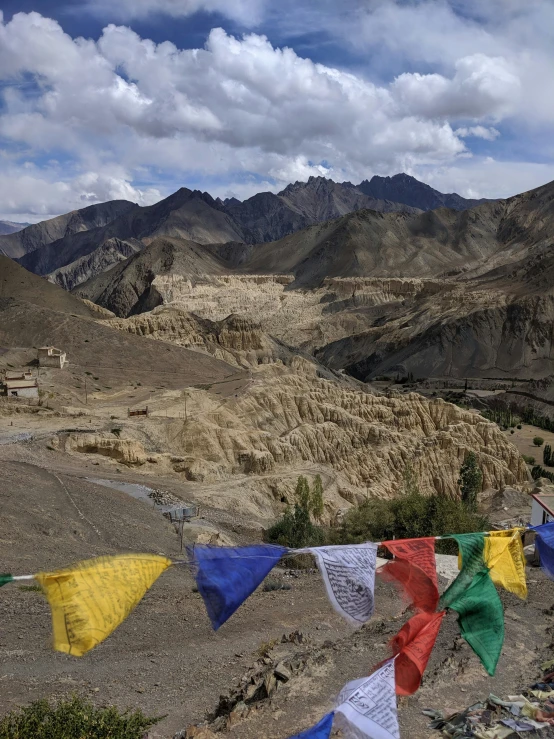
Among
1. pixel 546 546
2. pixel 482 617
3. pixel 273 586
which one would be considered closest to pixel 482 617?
pixel 482 617

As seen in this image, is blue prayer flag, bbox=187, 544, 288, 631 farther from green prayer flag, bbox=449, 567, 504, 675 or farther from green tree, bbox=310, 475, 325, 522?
green tree, bbox=310, 475, 325, 522

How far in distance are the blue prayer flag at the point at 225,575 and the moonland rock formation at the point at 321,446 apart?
A: 59.5 feet

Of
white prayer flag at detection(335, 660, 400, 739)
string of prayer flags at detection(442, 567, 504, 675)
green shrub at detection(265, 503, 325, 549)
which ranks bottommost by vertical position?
green shrub at detection(265, 503, 325, 549)

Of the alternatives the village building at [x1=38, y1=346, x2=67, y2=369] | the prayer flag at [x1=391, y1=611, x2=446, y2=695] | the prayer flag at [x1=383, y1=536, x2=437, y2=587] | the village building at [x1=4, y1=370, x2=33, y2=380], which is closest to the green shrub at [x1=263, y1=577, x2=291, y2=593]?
the prayer flag at [x1=391, y1=611, x2=446, y2=695]

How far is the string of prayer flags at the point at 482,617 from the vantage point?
7.68m

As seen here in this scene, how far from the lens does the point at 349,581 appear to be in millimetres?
7215

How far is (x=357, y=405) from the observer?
3959 centimetres

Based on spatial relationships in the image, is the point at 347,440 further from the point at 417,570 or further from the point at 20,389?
the point at 417,570

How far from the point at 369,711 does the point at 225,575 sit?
1933 mm

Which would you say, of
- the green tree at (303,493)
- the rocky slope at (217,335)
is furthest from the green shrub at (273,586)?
the rocky slope at (217,335)

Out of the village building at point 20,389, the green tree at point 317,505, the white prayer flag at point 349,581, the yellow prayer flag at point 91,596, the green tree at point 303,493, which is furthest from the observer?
the village building at point 20,389

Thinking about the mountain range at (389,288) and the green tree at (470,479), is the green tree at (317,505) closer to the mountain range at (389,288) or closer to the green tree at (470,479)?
the green tree at (470,479)

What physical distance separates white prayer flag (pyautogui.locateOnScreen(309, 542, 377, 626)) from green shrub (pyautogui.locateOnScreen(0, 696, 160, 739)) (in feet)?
9.67

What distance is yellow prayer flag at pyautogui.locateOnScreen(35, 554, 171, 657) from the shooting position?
6332 mm
